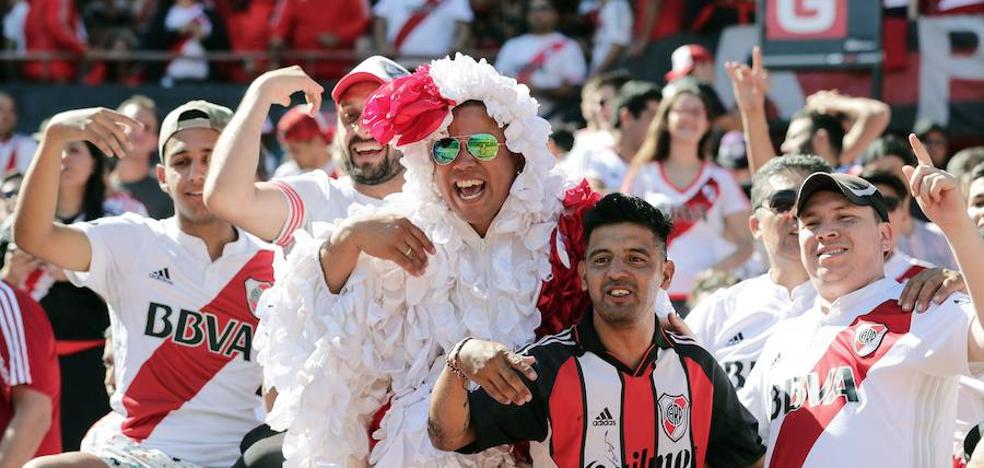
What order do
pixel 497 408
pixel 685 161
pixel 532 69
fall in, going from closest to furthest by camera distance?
pixel 497 408 < pixel 685 161 < pixel 532 69

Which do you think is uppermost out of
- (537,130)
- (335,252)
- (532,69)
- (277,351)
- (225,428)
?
(532,69)

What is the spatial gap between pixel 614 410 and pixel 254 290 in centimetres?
180

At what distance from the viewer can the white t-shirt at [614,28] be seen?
10523 mm

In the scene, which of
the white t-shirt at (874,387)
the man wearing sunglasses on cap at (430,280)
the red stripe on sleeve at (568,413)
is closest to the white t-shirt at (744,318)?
the white t-shirt at (874,387)

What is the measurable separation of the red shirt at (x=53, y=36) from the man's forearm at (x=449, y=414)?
347 inches

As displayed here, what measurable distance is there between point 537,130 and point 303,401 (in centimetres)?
97

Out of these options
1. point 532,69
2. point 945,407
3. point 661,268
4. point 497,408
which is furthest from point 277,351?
point 532,69

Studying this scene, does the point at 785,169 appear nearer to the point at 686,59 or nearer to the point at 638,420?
the point at 638,420

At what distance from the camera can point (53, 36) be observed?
1201cm

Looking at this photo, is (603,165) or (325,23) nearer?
(603,165)

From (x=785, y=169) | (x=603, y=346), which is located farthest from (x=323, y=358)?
(x=785, y=169)

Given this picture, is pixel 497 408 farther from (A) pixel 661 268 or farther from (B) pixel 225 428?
(B) pixel 225 428

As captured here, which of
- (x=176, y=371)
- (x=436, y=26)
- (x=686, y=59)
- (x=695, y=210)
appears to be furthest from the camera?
(x=436, y=26)

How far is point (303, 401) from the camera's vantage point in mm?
4039
